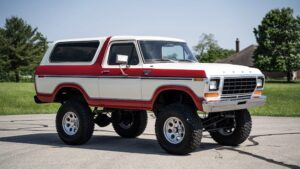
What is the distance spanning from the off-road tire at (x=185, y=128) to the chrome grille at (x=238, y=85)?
0.76 meters

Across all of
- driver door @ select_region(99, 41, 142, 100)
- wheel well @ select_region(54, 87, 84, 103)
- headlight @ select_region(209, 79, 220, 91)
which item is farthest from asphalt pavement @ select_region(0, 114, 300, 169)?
headlight @ select_region(209, 79, 220, 91)

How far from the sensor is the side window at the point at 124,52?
10.2m

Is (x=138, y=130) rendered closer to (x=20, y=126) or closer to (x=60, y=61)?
(x=60, y=61)

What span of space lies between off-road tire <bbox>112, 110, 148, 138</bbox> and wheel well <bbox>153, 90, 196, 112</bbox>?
75.0 inches

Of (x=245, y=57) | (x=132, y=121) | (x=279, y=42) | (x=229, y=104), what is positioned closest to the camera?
(x=229, y=104)

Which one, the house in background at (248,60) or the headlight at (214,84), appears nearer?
the headlight at (214,84)

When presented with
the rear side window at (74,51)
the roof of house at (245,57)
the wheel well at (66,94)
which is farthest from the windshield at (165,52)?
the roof of house at (245,57)

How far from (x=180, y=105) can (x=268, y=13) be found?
75.5 meters

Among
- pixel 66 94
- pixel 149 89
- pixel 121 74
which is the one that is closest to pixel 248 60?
pixel 66 94

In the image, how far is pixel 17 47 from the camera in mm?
98250

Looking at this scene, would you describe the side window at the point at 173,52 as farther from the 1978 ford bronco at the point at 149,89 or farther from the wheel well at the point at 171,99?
the wheel well at the point at 171,99

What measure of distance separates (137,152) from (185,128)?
1.20m

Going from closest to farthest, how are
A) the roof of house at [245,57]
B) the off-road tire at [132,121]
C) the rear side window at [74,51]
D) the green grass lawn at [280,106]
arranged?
the rear side window at [74,51] → the off-road tire at [132,121] → the green grass lawn at [280,106] → the roof of house at [245,57]

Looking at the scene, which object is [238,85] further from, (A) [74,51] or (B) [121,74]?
(A) [74,51]
